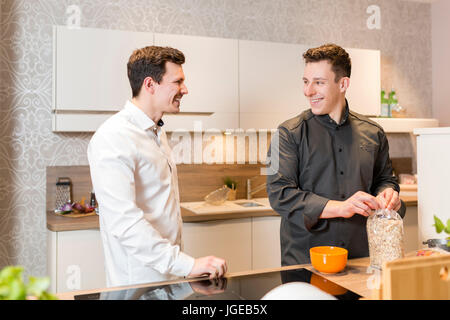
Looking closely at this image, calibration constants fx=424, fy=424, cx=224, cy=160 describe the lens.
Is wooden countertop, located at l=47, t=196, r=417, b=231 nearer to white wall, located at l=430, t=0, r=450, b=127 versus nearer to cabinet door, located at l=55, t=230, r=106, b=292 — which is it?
cabinet door, located at l=55, t=230, r=106, b=292

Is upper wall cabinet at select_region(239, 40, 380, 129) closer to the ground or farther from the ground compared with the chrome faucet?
farther from the ground

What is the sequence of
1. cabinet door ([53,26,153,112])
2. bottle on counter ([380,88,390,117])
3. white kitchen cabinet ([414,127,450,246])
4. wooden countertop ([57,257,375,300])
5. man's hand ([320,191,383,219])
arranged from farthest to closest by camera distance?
bottle on counter ([380,88,390,117]), cabinet door ([53,26,153,112]), white kitchen cabinet ([414,127,450,246]), man's hand ([320,191,383,219]), wooden countertop ([57,257,375,300])

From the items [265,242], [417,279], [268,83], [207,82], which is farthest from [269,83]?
[417,279]

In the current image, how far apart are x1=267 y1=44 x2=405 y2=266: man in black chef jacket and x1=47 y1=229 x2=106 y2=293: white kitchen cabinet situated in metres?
1.21

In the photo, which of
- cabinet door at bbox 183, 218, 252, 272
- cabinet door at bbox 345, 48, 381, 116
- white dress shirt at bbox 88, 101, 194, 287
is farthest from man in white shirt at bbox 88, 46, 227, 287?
cabinet door at bbox 345, 48, 381, 116

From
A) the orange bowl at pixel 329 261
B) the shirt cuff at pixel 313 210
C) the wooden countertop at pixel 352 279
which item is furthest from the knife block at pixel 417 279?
the shirt cuff at pixel 313 210

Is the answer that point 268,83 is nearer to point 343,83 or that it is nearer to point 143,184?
point 343,83

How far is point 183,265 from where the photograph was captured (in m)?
1.33

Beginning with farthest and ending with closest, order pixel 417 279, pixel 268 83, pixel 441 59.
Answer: pixel 441 59, pixel 268 83, pixel 417 279

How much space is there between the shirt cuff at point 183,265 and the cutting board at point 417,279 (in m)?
0.64

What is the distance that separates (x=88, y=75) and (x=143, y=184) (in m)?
1.36

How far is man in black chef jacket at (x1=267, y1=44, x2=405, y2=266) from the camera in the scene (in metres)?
1.70

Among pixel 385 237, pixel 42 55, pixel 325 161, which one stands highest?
pixel 42 55
